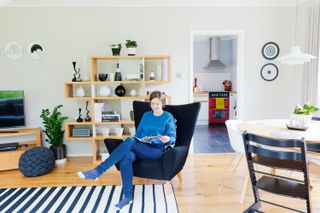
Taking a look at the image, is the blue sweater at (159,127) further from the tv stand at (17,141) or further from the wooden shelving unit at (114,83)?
the tv stand at (17,141)

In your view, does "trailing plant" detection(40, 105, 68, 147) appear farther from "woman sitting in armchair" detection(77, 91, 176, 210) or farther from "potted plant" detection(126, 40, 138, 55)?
"woman sitting in armchair" detection(77, 91, 176, 210)

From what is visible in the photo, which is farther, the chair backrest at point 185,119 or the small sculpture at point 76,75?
the small sculpture at point 76,75

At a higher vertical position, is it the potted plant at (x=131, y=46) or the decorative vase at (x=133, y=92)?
the potted plant at (x=131, y=46)

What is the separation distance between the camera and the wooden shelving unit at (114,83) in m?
4.02

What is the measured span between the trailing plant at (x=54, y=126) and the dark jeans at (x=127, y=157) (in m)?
1.61

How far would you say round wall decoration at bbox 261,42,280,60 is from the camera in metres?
4.43

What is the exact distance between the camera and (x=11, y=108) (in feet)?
13.0

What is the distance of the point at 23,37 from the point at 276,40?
13.5 feet

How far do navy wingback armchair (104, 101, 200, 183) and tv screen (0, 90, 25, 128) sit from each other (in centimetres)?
181

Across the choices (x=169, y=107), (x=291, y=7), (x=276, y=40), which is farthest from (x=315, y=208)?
(x=291, y=7)

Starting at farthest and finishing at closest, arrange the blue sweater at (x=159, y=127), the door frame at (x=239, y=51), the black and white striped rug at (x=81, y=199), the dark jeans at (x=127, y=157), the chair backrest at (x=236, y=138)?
the door frame at (x=239, y=51) → the blue sweater at (x=159, y=127) → the chair backrest at (x=236, y=138) → the dark jeans at (x=127, y=157) → the black and white striped rug at (x=81, y=199)

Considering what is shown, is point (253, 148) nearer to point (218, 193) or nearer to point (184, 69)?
point (218, 193)

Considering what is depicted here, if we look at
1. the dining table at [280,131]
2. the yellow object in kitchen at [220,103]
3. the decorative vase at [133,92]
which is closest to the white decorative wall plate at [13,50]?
the decorative vase at [133,92]

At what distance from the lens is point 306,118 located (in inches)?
102
